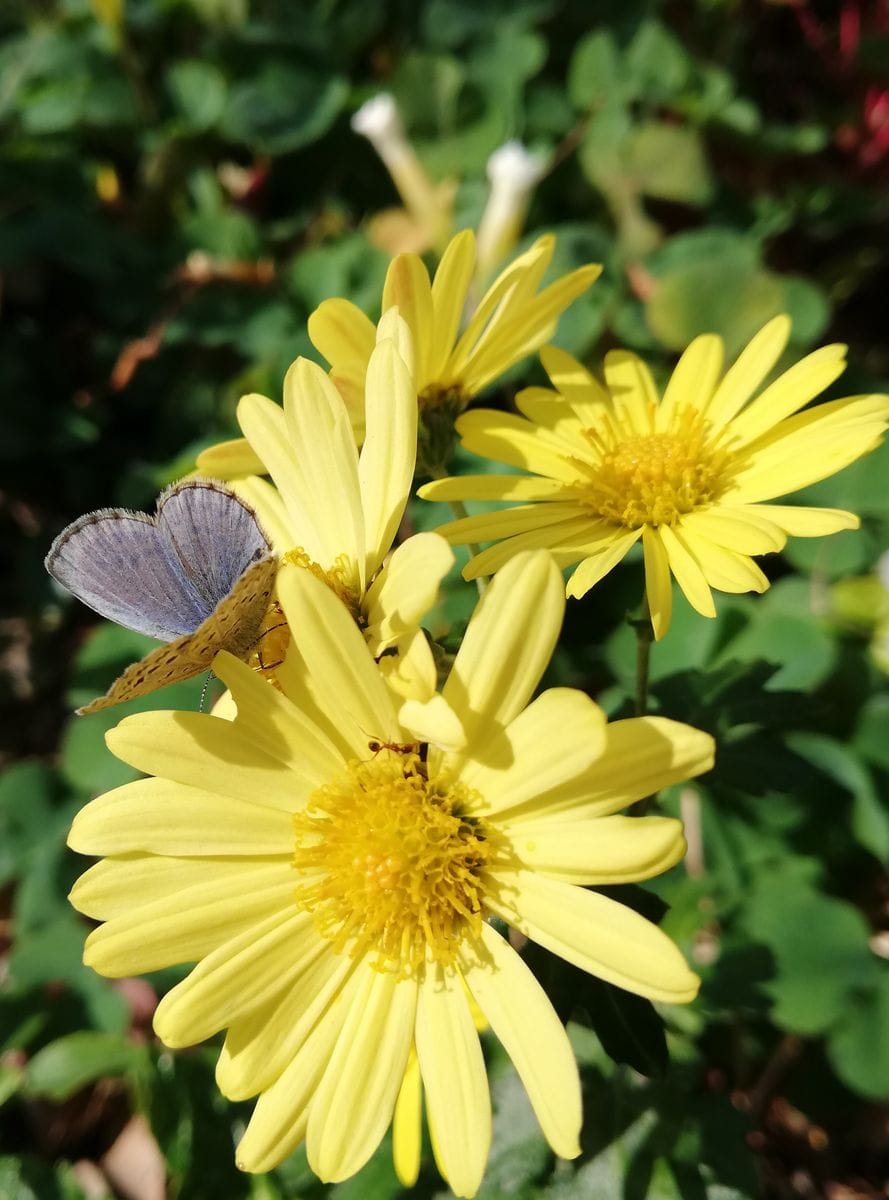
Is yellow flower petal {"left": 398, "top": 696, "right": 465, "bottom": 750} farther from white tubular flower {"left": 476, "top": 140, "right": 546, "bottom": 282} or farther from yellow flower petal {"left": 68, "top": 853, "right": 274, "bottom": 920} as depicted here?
white tubular flower {"left": 476, "top": 140, "right": 546, "bottom": 282}

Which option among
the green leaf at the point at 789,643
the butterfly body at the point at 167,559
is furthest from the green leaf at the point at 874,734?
the butterfly body at the point at 167,559

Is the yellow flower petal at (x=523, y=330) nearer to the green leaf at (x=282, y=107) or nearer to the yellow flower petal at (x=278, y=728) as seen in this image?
the yellow flower petal at (x=278, y=728)

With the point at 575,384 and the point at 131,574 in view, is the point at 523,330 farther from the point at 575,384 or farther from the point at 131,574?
the point at 131,574

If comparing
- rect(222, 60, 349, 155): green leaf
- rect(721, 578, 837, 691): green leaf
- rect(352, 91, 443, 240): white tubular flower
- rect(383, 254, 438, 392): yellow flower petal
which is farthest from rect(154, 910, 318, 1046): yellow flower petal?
rect(222, 60, 349, 155): green leaf

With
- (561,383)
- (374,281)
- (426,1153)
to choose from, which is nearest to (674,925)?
(426,1153)

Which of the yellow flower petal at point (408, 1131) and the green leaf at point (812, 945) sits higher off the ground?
A: the yellow flower petal at point (408, 1131)

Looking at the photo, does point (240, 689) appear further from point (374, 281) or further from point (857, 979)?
point (374, 281)
